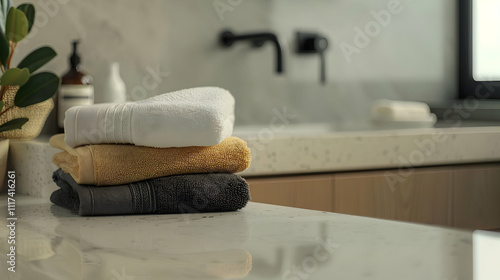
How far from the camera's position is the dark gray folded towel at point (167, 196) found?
38.6 inches

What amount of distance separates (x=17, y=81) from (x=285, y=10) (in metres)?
1.37

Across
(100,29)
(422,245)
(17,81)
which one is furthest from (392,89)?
(422,245)

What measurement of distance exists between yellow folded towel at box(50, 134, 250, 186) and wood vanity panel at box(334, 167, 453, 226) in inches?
32.4

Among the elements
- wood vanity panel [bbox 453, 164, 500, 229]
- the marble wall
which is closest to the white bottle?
the marble wall

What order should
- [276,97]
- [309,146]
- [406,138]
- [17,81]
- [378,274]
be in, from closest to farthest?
[378,274]
[17,81]
[309,146]
[406,138]
[276,97]

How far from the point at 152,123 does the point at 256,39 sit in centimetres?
126

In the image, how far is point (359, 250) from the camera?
2.33 feet

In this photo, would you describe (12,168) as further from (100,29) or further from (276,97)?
(276,97)

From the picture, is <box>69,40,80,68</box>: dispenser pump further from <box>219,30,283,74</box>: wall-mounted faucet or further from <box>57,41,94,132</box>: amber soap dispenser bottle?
<box>219,30,283,74</box>: wall-mounted faucet

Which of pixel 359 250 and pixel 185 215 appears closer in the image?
pixel 359 250

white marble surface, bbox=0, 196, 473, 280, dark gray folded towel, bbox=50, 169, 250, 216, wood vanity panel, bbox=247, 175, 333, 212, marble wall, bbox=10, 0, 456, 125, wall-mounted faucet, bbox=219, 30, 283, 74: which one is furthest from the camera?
wall-mounted faucet, bbox=219, 30, 283, 74

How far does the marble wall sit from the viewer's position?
198 cm

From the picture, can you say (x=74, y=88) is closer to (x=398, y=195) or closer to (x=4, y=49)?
(x=4, y=49)

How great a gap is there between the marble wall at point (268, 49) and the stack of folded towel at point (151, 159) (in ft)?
3.09
